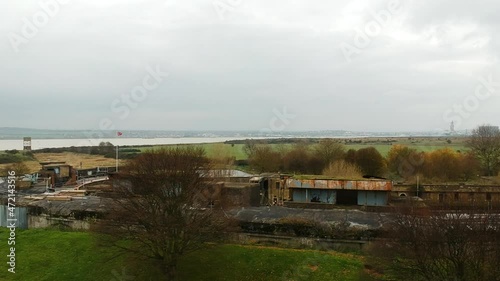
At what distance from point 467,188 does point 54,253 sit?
35229 millimetres

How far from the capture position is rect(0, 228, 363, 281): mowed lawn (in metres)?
20.2

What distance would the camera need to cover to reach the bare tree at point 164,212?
18922 millimetres

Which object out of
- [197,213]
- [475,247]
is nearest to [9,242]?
[197,213]

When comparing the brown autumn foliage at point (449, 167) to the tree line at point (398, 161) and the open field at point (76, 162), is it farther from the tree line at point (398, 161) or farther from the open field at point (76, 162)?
the open field at point (76, 162)

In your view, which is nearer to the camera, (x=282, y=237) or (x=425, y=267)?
(x=425, y=267)

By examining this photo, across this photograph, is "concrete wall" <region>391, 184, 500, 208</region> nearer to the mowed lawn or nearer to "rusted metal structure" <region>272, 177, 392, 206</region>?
"rusted metal structure" <region>272, 177, 392, 206</region>

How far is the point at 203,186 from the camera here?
68.0 feet

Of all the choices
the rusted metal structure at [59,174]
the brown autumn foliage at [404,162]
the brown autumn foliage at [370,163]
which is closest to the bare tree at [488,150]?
the brown autumn foliage at [404,162]

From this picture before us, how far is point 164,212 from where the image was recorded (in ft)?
63.6

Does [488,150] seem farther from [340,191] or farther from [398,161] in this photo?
[340,191]

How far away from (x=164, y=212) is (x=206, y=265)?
12.4ft

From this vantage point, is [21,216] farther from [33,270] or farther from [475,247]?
[475,247]

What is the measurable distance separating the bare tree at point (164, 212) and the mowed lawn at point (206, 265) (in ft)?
4.68

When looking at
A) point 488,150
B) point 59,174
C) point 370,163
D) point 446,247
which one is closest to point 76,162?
point 59,174
